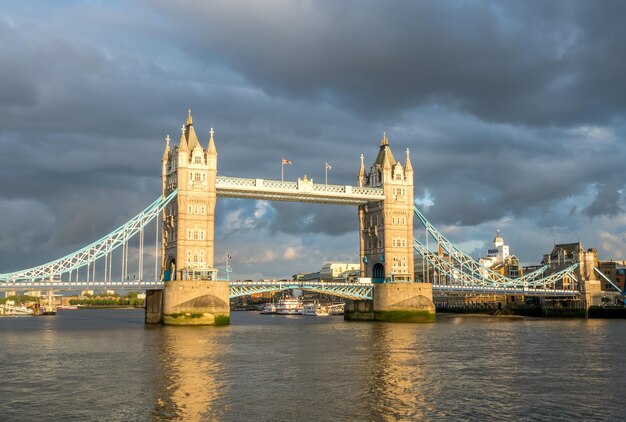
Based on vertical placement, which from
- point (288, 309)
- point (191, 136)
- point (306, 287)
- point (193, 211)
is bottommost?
point (288, 309)

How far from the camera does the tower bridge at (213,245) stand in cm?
8475

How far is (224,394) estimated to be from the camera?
117ft

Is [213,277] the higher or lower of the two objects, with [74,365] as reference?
higher

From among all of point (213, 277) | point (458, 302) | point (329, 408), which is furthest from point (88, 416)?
point (458, 302)

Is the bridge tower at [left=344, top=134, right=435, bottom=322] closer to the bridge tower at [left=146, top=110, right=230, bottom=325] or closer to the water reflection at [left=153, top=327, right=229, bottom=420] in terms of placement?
the bridge tower at [left=146, top=110, right=230, bottom=325]

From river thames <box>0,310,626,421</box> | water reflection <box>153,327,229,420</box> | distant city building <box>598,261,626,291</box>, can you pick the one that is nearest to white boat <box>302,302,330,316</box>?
distant city building <box>598,261,626,291</box>

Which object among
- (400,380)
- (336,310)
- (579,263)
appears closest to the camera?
(400,380)

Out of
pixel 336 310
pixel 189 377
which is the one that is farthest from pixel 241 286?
pixel 336 310

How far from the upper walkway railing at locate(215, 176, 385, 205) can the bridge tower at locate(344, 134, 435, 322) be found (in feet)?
9.52

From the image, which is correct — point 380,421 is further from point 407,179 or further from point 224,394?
point 407,179

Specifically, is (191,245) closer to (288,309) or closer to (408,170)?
(408,170)

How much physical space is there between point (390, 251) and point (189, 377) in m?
66.7

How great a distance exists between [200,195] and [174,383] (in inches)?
2098

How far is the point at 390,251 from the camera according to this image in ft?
346
